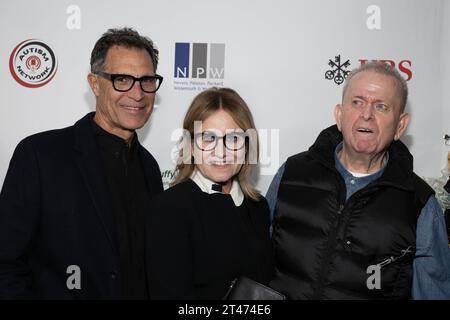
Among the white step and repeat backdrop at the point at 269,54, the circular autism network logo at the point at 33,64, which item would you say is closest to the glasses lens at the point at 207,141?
the white step and repeat backdrop at the point at 269,54

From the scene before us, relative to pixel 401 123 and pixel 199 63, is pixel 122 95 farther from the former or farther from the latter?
pixel 401 123

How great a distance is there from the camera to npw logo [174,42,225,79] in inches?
103

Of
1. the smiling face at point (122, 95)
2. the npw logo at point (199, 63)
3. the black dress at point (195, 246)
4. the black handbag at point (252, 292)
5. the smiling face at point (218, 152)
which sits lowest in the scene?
the black handbag at point (252, 292)

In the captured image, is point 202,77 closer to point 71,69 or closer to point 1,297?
point 71,69

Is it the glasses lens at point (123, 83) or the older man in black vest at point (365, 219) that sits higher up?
the glasses lens at point (123, 83)

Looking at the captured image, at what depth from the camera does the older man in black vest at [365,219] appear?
1670 millimetres

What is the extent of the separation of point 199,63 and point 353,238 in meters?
1.44

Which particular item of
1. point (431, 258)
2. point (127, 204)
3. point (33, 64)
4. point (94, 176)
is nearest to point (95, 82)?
point (94, 176)

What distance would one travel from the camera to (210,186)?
1619 millimetres

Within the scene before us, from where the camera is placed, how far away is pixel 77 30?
264 centimetres

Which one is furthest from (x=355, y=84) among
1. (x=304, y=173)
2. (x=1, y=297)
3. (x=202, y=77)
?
(x=1, y=297)

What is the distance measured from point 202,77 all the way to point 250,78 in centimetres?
29

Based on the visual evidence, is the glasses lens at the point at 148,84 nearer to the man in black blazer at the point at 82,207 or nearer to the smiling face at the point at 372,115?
the man in black blazer at the point at 82,207

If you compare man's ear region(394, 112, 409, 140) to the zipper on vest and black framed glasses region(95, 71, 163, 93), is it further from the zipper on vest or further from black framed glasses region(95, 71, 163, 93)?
black framed glasses region(95, 71, 163, 93)
